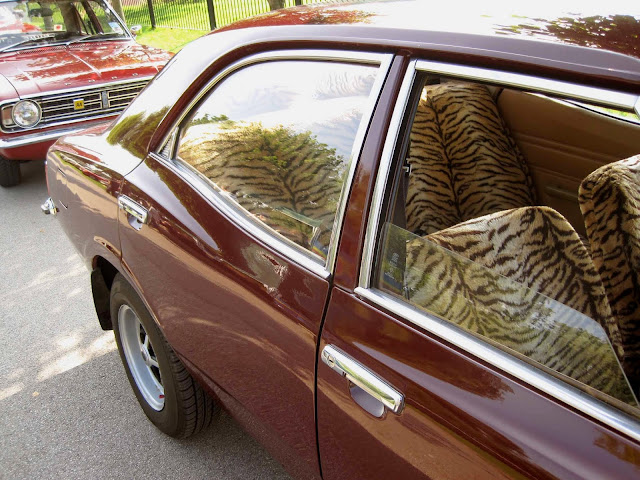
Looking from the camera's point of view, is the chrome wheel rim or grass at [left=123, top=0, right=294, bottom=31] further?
grass at [left=123, top=0, right=294, bottom=31]

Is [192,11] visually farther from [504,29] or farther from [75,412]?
[504,29]

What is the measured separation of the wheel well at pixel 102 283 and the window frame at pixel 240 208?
2.52 ft

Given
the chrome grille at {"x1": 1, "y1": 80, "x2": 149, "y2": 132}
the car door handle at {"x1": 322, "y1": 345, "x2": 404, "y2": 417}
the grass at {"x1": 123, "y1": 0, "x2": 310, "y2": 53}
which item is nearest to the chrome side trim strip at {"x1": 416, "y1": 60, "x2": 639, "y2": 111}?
the car door handle at {"x1": 322, "y1": 345, "x2": 404, "y2": 417}

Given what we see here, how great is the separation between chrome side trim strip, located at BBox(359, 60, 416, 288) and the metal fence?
8926mm

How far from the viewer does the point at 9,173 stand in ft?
18.5

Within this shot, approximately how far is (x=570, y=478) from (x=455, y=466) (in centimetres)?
22

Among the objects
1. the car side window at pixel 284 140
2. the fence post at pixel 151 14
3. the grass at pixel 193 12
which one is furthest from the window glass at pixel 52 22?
the fence post at pixel 151 14

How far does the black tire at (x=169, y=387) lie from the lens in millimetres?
2277

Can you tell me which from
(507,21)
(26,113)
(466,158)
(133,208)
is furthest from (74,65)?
(507,21)

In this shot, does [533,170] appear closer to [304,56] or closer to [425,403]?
[304,56]

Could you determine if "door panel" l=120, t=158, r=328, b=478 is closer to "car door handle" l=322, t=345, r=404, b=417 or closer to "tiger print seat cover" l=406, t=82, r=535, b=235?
"car door handle" l=322, t=345, r=404, b=417

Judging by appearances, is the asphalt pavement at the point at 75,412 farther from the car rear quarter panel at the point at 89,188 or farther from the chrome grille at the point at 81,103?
the chrome grille at the point at 81,103

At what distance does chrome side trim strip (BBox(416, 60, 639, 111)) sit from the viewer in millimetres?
1008

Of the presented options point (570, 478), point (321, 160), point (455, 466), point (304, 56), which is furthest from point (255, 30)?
point (570, 478)
